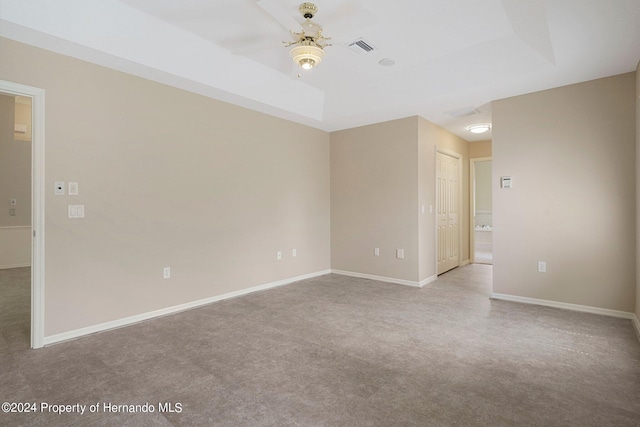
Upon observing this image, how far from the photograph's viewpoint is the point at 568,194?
378 centimetres

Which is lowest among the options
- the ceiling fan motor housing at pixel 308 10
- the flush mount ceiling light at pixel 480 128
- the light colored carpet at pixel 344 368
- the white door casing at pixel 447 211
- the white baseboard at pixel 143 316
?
the light colored carpet at pixel 344 368

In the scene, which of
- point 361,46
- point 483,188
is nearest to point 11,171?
point 361,46

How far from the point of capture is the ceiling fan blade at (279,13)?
232 cm

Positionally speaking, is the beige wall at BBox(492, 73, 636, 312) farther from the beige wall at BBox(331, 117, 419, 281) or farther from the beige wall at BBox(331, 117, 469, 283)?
the beige wall at BBox(331, 117, 419, 281)

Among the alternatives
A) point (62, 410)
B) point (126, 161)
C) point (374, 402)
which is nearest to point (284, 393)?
point (374, 402)

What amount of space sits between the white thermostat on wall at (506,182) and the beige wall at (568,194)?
0.16 feet

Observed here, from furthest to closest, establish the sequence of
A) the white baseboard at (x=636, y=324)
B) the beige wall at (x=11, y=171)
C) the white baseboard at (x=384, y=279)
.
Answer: the beige wall at (x=11, y=171) < the white baseboard at (x=384, y=279) < the white baseboard at (x=636, y=324)

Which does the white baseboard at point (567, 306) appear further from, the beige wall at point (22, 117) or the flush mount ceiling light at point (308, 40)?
the beige wall at point (22, 117)

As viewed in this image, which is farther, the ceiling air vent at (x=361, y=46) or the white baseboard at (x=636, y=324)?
the ceiling air vent at (x=361, y=46)

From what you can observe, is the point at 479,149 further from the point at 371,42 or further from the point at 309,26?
the point at 309,26

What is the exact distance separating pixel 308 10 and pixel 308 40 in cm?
24

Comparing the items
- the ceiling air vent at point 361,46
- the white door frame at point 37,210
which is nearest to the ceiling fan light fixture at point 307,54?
the ceiling air vent at point 361,46

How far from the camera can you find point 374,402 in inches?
77.8

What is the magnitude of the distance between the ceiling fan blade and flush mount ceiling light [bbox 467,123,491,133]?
→ 397 cm
